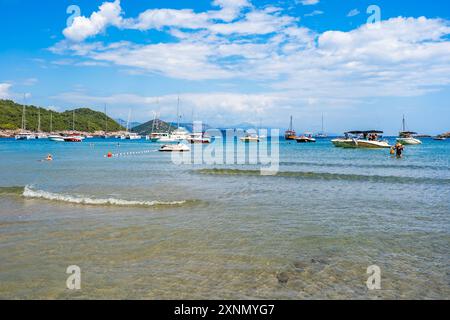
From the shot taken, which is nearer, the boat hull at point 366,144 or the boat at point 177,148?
the boat at point 177,148

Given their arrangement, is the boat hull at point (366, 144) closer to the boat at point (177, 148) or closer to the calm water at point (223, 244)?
the boat at point (177, 148)

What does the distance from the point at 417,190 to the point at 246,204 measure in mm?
12025

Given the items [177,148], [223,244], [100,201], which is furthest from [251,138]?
[223,244]

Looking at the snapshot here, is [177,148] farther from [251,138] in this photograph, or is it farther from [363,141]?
[251,138]

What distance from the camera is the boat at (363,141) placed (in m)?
80.5

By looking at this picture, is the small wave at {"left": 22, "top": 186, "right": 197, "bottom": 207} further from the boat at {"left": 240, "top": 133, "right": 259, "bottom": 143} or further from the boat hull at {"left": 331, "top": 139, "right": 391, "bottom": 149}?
the boat at {"left": 240, "top": 133, "right": 259, "bottom": 143}

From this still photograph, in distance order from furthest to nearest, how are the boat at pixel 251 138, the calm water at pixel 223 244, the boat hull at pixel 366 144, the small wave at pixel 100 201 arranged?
the boat at pixel 251 138, the boat hull at pixel 366 144, the small wave at pixel 100 201, the calm water at pixel 223 244

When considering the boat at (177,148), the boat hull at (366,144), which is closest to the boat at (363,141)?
the boat hull at (366,144)

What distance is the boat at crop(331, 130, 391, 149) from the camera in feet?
264

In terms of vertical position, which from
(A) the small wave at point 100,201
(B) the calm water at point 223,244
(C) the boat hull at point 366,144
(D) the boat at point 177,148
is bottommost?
(B) the calm water at point 223,244
